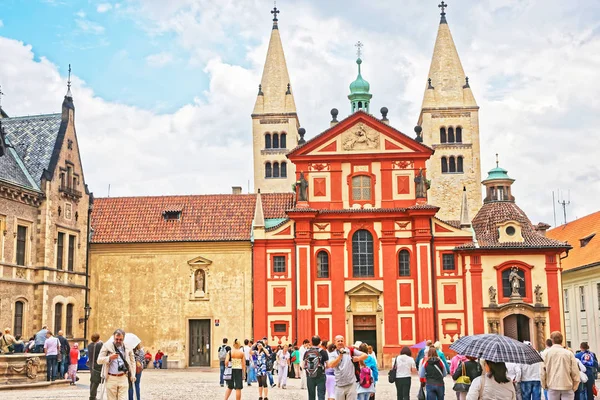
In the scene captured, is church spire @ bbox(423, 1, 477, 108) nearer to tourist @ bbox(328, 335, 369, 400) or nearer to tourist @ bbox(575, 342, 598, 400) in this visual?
tourist @ bbox(575, 342, 598, 400)

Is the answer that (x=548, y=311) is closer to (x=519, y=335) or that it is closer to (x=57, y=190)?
(x=519, y=335)

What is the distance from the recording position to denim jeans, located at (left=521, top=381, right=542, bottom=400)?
1830 centimetres

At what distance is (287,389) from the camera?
96.6 ft

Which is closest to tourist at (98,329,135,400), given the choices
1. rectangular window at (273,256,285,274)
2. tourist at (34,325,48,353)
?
tourist at (34,325,48,353)

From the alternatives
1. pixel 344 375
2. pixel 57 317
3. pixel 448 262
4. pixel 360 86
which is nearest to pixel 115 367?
pixel 344 375

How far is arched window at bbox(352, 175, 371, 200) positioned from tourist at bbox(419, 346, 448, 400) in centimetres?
2882

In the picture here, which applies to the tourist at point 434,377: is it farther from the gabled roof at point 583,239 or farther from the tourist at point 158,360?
the gabled roof at point 583,239

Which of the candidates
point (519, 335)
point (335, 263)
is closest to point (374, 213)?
point (335, 263)

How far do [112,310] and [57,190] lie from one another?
8.58 m

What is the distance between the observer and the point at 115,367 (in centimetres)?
1445

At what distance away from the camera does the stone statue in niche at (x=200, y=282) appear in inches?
1785

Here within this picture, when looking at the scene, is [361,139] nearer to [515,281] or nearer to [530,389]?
[515,281]

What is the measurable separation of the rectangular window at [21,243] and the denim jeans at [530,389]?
26.4m

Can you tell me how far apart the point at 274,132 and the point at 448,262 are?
39587 mm
